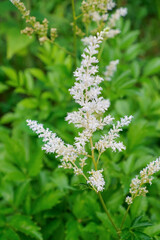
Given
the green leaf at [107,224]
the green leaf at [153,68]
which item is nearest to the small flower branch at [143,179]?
the green leaf at [107,224]

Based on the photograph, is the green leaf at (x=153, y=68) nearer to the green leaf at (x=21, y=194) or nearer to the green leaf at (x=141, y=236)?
the green leaf at (x=21, y=194)

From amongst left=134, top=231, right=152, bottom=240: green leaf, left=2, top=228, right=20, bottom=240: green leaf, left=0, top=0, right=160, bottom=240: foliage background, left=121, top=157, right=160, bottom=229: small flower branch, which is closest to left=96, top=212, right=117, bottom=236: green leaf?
left=0, top=0, right=160, bottom=240: foliage background

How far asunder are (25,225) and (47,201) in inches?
9.1

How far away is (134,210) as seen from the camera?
1692mm

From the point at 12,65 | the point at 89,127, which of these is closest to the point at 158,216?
the point at 89,127

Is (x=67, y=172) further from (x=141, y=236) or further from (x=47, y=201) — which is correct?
(x=141, y=236)

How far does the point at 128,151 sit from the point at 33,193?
92cm

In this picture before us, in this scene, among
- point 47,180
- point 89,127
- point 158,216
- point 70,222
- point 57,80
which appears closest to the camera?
point 89,127

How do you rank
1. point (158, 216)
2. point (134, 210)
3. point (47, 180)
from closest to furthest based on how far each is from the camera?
point (134, 210), point (158, 216), point (47, 180)

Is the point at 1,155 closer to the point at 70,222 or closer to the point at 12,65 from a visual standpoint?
the point at 70,222

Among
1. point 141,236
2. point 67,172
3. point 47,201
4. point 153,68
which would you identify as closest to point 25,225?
point 47,201

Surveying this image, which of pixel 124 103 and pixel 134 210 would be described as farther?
pixel 124 103

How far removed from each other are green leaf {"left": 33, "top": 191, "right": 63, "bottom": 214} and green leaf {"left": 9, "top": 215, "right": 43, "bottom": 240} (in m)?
0.14

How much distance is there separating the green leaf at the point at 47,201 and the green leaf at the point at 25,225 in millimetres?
143
